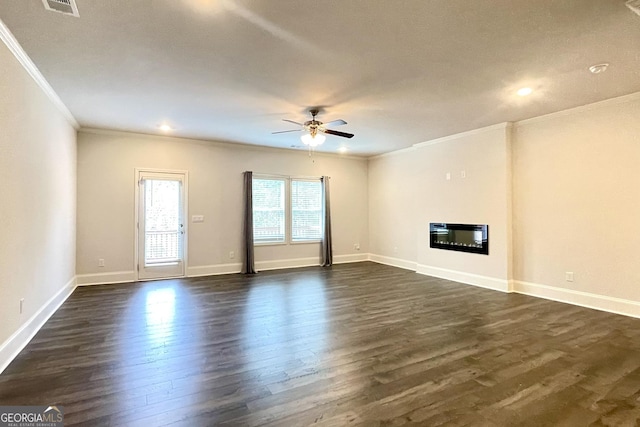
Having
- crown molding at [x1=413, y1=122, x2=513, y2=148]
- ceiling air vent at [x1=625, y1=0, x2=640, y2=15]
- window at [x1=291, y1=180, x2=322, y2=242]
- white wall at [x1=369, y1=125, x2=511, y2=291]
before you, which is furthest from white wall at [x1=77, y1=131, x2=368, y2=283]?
ceiling air vent at [x1=625, y1=0, x2=640, y2=15]

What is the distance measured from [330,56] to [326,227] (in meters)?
5.46

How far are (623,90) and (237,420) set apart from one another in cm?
555

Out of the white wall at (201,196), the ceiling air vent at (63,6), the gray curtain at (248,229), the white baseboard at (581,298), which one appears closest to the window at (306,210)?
the white wall at (201,196)

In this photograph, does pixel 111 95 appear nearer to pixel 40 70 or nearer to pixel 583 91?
pixel 40 70

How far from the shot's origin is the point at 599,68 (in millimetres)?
3414

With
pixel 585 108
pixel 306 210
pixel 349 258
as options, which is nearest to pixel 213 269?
pixel 306 210

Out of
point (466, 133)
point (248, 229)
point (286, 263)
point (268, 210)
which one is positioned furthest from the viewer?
point (286, 263)

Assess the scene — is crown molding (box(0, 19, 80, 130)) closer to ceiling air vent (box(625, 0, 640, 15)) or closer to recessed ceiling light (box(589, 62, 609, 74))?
ceiling air vent (box(625, 0, 640, 15))

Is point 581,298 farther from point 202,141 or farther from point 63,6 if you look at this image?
point 202,141

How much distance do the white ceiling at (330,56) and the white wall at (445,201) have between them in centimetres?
100

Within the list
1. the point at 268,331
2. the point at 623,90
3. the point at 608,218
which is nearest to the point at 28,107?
the point at 268,331

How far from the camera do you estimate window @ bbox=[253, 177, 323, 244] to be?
7652 mm

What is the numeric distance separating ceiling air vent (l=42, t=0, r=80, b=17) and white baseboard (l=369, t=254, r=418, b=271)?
279 inches

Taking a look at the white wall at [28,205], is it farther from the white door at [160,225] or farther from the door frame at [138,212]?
the white door at [160,225]
